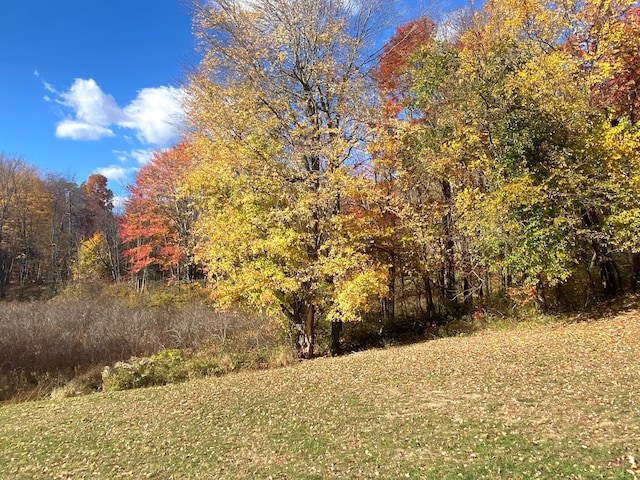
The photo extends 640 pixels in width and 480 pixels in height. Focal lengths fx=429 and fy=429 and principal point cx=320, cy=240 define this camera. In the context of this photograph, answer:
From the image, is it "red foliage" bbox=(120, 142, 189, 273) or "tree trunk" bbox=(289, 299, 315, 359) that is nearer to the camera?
"tree trunk" bbox=(289, 299, 315, 359)

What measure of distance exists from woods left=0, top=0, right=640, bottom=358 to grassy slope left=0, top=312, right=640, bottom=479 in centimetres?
282

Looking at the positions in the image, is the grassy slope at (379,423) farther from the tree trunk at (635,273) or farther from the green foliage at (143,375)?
the tree trunk at (635,273)

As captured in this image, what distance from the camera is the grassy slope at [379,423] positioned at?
190 inches

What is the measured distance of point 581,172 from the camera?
11.5m

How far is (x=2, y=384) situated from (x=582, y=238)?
57.7ft

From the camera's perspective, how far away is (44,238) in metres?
43.8

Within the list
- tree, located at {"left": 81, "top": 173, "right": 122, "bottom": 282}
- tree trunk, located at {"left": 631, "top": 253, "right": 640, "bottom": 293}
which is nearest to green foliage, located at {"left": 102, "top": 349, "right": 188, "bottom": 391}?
tree trunk, located at {"left": 631, "top": 253, "right": 640, "bottom": 293}

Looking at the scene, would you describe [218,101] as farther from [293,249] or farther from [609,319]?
[609,319]

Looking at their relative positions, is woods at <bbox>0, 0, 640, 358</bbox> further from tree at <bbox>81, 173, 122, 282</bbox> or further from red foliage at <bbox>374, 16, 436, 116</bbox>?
tree at <bbox>81, 173, 122, 282</bbox>

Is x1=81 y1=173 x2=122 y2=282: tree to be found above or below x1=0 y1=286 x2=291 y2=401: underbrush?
above

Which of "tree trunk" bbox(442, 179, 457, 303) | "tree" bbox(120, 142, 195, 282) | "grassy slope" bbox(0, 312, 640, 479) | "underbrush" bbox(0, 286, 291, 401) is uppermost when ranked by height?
"tree" bbox(120, 142, 195, 282)

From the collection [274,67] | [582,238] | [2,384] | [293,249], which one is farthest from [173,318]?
[582,238]

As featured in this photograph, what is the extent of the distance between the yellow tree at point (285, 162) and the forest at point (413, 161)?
0.19ft

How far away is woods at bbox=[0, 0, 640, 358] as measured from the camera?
38.0 feet
